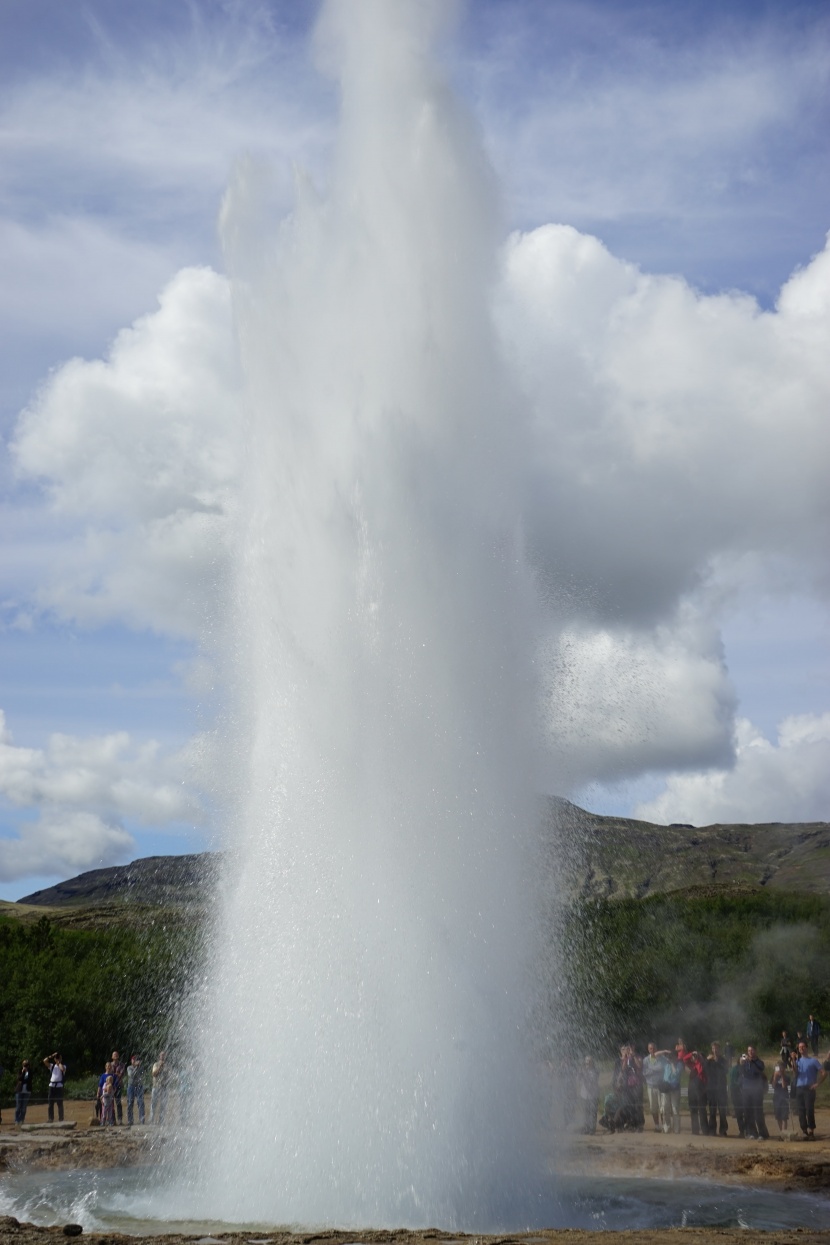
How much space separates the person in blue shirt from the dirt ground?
1.03 feet

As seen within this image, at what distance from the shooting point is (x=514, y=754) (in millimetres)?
14969

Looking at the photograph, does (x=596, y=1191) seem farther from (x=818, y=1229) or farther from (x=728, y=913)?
(x=728, y=913)

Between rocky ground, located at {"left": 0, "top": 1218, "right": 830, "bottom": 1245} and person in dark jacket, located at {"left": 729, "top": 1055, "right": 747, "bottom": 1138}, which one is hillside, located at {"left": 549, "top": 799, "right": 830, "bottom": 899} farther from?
rocky ground, located at {"left": 0, "top": 1218, "right": 830, "bottom": 1245}

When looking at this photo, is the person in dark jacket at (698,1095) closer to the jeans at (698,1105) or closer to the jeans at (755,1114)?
the jeans at (698,1105)

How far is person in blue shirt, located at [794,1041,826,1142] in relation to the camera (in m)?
20.0

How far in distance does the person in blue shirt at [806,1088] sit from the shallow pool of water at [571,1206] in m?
5.03

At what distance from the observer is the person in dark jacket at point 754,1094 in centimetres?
2050

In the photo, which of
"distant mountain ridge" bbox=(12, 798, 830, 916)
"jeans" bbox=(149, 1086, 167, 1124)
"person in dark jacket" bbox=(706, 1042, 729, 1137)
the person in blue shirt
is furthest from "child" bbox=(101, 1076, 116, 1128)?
→ "distant mountain ridge" bbox=(12, 798, 830, 916)

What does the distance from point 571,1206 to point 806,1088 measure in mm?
9326

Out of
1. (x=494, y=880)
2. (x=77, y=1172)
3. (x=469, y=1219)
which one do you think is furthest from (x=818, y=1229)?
(x=77, y=1172)

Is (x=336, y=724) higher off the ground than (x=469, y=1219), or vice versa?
(x=336, y=724)

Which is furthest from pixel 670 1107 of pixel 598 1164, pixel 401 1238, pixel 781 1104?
pixel 401 1238

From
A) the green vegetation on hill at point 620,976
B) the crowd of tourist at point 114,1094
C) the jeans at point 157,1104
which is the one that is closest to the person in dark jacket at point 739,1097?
the green vegetation on hill at point 620,976

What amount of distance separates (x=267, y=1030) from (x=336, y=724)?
388 centimetres
